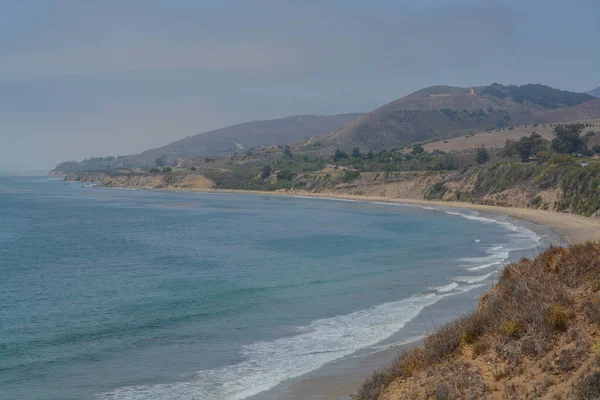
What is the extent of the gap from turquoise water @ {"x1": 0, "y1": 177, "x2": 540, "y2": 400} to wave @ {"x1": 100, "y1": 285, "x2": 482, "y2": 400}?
2.4 inches

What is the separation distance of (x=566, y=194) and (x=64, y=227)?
177 ft

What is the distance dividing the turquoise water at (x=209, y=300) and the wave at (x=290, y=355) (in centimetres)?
6

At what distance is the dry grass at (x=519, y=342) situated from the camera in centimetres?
1029

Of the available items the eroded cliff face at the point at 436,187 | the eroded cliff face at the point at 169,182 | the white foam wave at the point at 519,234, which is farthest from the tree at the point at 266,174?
the white foam wave at the point at 519,234

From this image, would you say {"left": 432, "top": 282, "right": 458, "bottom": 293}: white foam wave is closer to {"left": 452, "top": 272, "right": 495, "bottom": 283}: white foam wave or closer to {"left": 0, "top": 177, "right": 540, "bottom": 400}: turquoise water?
{"left": 0, "top": 177, "right": 540, "bottom": 400}: turquoise water

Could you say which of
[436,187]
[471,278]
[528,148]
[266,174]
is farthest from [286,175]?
[471,278]

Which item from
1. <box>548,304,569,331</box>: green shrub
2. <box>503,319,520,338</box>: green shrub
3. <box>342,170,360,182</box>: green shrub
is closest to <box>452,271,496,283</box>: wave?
<box>503,319,520,338</box>: green shrub

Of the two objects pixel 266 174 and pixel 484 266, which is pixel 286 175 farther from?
pixel 484 266

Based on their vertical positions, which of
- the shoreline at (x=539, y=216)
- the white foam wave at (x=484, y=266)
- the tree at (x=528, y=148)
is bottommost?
the white foam wave at (x=484, y=266)

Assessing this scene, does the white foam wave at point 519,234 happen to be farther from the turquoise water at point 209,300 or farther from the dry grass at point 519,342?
the dry grass at point 519,342

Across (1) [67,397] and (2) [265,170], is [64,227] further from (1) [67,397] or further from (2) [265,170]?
(2) [265,170]

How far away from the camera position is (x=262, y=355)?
1884 cm

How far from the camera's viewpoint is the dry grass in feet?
33.8

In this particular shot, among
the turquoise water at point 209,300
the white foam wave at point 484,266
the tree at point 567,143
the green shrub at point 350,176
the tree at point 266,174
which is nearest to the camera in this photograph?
the turquoise water at point 209,300
